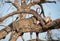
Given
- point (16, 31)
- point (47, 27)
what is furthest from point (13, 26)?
point (47, 27)

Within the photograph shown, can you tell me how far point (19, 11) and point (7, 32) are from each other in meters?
0.91

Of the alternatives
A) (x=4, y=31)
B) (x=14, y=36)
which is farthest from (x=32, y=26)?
(x=4, y=31)

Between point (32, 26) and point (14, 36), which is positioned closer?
point (32, 26)

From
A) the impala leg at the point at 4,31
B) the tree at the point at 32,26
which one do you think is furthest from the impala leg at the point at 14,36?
the impala leg at the point at 4,31

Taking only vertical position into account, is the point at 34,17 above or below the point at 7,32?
above

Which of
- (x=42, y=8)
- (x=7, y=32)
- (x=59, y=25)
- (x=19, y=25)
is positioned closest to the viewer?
(x=59, y=25)

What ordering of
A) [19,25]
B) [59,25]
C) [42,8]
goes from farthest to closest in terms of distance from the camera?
[42,8]
[19,25]
[59,25]

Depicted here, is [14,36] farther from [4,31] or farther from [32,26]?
[32,26]

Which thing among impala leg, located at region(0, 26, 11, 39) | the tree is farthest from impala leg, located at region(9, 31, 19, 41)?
impala leg, located at region(0, 26, 11, 39)

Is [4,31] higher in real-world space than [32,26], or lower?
lower

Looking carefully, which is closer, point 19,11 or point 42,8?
point 19,11

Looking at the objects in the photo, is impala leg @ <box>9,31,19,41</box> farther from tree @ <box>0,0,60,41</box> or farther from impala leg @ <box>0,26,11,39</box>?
impala leg @ <box>0,26,11,39</box>

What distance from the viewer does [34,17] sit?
20.4ft

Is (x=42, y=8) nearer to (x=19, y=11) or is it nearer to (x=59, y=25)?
(x=19, y=11)
